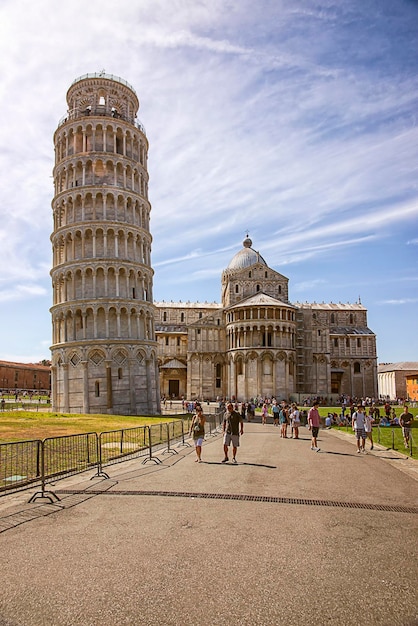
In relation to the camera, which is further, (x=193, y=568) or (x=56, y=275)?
(x=56, y=275)

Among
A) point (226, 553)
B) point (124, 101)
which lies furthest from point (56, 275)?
point (226, 553)

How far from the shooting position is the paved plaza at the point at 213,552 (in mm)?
5648

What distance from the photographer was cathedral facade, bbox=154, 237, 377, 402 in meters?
68.6

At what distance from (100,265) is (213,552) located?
4118cm

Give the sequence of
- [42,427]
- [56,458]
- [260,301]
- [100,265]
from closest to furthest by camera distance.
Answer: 1. [56,458]
2. [42,427]
3. [100,265]
4. [260,301]

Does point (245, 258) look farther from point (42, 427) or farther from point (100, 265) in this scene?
point (42, 427)

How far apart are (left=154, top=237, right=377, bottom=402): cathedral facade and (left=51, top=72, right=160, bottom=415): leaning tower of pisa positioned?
22.8 m

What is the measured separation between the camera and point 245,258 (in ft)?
293

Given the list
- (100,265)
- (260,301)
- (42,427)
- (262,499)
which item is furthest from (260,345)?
(262,499)

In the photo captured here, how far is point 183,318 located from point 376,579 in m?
85.3

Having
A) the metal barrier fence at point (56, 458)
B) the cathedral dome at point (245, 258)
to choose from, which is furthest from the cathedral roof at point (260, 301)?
the metal barrier fence at point (56, 458)

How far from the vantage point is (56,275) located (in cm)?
4884

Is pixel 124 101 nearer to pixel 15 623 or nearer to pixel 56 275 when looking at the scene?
pixel 56 275

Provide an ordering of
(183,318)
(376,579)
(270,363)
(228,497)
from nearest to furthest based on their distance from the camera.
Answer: (376,579) < (228,497) < (270,363) < (183,318)
